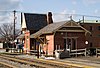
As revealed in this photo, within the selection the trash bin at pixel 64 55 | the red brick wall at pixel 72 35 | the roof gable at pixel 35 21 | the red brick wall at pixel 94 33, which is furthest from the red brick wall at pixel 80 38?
the red brick wall at pixel 94 33

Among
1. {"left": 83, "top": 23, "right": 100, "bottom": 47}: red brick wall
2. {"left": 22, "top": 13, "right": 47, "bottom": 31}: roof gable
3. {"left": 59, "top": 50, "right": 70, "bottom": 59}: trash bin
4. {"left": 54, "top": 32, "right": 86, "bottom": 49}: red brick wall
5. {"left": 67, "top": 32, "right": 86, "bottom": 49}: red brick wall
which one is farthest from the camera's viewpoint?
{"left": 83, "top": 23, "right": 100, "bottom": 47}: red brick wall

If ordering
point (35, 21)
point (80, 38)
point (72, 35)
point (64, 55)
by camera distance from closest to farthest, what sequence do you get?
point (64, 55) → point (72, 35) → point (80, 38) → point (35, 21)

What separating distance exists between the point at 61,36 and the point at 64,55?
676cm

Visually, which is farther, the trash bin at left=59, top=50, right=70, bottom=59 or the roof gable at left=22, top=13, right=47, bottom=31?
the roof gable at left=22, top=13, right=47, bottom=31

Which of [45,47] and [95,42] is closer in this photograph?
[45,47]

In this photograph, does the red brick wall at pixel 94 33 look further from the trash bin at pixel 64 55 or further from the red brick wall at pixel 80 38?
the trash bin at pixel 64 55

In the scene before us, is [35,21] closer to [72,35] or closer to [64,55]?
[72,35]

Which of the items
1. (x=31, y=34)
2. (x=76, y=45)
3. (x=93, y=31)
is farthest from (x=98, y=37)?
(x=76, y=45)

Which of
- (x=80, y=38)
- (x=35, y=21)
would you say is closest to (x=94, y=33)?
(x=35, y=21)

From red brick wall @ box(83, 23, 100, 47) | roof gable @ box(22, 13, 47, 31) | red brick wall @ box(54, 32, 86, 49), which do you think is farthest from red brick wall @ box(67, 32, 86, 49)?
red brick wall @ box(83, 23, 100, 47)

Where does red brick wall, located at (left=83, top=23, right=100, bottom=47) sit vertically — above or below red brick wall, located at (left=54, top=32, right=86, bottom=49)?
above

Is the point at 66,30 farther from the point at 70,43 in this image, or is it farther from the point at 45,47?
the point at 45,47

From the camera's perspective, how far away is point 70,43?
43.9 m

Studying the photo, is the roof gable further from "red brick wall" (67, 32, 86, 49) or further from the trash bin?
the trash bin
